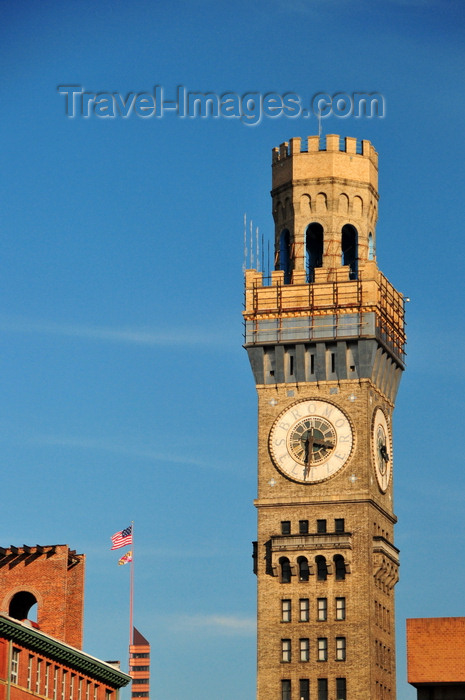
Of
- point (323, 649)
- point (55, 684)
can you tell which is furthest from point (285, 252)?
point (55, 684)

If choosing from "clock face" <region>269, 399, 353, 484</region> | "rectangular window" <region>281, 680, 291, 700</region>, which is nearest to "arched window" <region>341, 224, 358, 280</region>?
"clock face" <region>269, 399, 353, 484</region>

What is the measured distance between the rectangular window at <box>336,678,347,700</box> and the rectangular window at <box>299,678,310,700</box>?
2.22 m

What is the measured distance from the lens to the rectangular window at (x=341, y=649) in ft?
483

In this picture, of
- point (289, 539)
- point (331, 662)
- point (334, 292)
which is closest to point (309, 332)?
point (334, 292)

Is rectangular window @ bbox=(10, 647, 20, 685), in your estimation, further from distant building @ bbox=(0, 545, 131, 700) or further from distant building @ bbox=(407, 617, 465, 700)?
distant building @ bbox=(407, 617, 465, 700)

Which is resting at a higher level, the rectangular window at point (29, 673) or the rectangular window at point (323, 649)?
the rectangular window at point (323, 649)

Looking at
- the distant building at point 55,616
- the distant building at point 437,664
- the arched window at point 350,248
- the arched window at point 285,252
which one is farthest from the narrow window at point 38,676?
the arched window at point 350,248

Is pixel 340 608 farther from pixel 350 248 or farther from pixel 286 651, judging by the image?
pixel 350 248

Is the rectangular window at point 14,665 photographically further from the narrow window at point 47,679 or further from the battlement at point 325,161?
the battlement at point 325,161

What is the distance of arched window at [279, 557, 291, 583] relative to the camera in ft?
494

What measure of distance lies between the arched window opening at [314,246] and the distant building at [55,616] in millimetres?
30343

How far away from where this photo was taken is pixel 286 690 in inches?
5812

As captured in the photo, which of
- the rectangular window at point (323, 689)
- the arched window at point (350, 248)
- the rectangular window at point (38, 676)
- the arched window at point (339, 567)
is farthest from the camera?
the arched window at point (350, 248)

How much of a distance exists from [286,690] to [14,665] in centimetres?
2534
